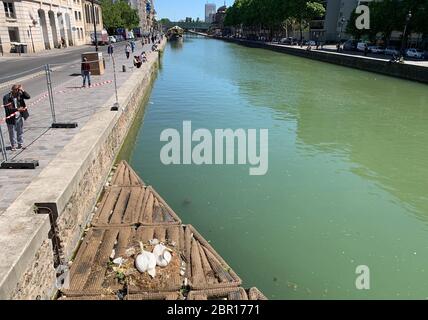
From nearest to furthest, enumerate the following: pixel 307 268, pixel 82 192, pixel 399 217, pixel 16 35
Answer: pixel 307 268, pixel 82 192, pixel 399 217, pixel 16 35

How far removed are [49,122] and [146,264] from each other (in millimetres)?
7885

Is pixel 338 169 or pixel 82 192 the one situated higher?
pixel 82 192

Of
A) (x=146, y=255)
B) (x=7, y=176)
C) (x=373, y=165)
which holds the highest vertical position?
(x=7, y=176)

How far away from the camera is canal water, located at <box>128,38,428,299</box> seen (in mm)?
7324

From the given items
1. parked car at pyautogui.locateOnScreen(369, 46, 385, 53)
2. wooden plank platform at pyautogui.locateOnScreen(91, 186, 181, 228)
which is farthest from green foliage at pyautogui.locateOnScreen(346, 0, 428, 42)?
wooden plank platform at pyautogui.locateOnScreen(91, 186, 181, 228)

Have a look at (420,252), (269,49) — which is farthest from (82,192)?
(269,49)

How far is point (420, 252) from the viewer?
8.02 meters

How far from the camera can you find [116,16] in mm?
88312

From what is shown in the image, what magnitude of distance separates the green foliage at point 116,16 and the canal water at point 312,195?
7503 centimetres

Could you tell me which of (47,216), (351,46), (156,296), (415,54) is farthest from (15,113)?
(351,46)

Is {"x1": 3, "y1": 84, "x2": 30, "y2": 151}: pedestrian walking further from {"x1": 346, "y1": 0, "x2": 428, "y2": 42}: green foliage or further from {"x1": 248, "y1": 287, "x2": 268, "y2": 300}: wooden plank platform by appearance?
{"x1": 346, "y1": 0, "x2": 428, "y2": 42}: green foliage

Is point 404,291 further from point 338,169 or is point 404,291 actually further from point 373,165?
point 373,165

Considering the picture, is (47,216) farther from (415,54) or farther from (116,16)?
(116,16)
